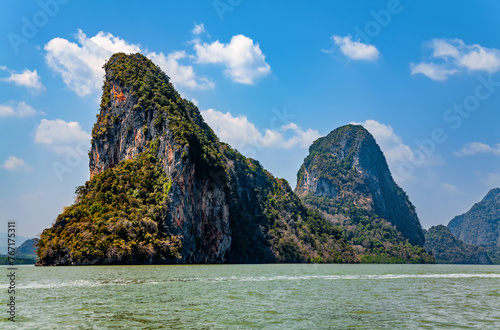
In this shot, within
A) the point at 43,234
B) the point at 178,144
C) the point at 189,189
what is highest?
the point at 178,144

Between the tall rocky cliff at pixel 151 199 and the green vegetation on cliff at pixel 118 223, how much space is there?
0.20 meters

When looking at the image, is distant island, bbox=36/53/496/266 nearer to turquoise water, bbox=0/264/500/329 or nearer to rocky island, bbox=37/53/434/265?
rocky island, bbox=37/53/434/265

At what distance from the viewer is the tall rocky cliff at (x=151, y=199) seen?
89688mm

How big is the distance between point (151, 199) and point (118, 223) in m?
15.7

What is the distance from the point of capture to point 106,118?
431 feet

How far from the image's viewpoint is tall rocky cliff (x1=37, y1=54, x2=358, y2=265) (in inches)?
3531

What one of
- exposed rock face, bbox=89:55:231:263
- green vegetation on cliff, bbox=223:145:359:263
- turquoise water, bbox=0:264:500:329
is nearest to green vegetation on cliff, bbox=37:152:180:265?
exposed rock face, bbox=89:55:231:263

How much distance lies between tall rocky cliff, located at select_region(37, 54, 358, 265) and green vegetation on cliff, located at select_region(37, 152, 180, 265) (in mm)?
203

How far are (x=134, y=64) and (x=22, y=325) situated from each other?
128m

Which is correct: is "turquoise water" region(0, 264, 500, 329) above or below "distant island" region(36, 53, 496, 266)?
below

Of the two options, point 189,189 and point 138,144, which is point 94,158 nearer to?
point 138,144

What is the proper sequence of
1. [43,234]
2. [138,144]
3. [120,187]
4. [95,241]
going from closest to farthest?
[95,241], [43,234], [120,187], [138,144]

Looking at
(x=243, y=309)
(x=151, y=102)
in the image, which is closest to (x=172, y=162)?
(x=151, y=102)

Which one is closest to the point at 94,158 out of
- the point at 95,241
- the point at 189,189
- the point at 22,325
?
the point at 189,189
